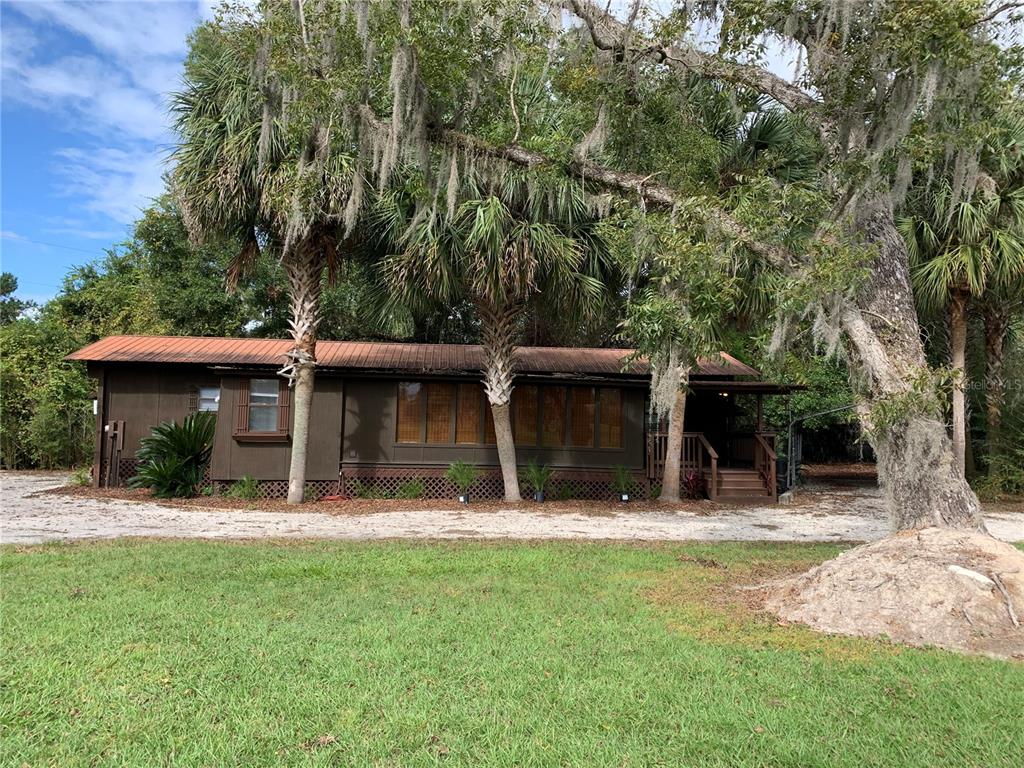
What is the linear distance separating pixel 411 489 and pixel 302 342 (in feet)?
11.2

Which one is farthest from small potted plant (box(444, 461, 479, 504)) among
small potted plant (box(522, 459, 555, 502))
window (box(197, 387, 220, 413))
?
window (box(197, 387, 220, 413))

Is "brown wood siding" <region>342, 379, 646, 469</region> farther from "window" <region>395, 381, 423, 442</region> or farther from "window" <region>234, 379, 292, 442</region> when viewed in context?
"window" <region>234, 379, 292, 442</region>

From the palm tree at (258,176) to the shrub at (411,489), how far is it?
1.99m

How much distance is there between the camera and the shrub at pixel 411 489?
1242 cm

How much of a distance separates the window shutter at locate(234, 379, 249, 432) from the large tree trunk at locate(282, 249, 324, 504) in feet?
5.43

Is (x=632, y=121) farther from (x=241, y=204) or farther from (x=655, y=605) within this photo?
(x=241, y=204)


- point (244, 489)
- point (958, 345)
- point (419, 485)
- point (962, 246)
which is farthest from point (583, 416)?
point (962, 246)

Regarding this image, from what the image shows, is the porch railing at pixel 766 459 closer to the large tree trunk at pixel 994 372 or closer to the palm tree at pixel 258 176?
the large tree trunk at pixel 994 372

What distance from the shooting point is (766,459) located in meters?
13.1

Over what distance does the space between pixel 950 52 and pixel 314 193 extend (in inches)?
283

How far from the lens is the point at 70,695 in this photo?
312 cm

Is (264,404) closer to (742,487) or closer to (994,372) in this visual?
(742,487)

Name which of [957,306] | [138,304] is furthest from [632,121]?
[138,304]

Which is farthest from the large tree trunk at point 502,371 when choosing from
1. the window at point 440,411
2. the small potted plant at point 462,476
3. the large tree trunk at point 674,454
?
the large tree trunk at point 674,454
